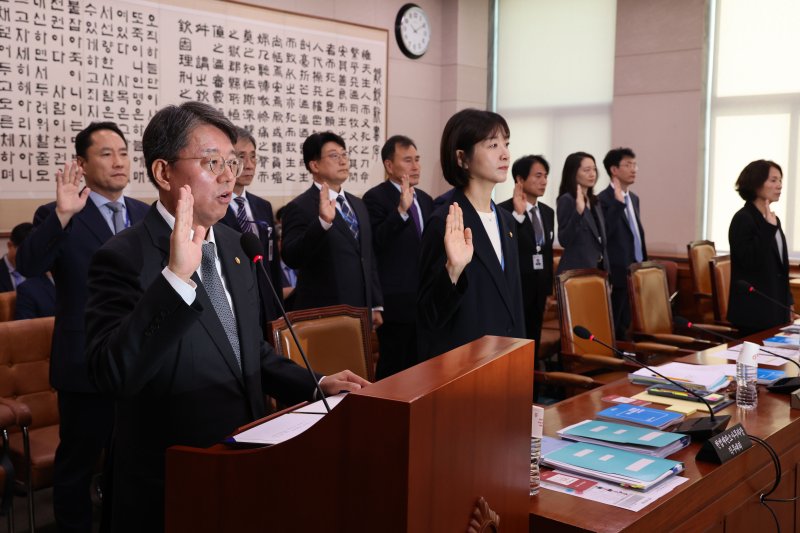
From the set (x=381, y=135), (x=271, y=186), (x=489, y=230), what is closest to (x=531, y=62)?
(x=381, y=135)

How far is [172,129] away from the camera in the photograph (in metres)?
1.59

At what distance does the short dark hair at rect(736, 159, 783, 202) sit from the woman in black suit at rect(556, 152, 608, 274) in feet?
3.50

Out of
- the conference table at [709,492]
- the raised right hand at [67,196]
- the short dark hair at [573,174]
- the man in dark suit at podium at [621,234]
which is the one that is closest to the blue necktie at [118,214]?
the raised right hand at [67,196]

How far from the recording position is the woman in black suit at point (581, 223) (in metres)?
5.15

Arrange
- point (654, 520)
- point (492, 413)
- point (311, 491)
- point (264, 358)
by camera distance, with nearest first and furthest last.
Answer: point (311, 491), point (492, 413), point (654, 520), point (264, 358)

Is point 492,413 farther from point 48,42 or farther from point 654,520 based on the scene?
point 48,42

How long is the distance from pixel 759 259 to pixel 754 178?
0.45m

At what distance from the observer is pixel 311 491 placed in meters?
1.00

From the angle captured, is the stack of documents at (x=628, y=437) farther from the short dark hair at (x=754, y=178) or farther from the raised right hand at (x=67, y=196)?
the short dark hair at (x=754, y=178)

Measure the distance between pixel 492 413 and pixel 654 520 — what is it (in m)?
0.62

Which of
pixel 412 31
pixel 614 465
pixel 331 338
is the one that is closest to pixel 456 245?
pixel 331 338

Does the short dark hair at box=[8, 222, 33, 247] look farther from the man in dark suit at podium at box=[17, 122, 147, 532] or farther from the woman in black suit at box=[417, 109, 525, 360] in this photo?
the woman in black suit at box=[417, 109, 525, 360]

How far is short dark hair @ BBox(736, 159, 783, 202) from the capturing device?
421 centimetres

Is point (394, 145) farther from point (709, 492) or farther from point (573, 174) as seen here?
point (709, 492)
